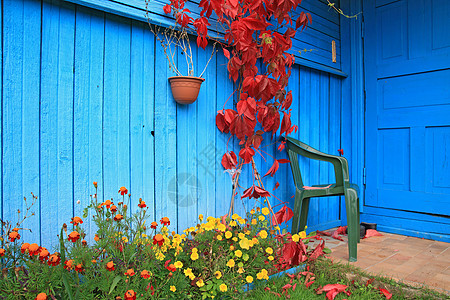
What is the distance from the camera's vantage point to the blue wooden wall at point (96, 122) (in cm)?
172

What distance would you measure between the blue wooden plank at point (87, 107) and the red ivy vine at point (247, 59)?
1.64 feet

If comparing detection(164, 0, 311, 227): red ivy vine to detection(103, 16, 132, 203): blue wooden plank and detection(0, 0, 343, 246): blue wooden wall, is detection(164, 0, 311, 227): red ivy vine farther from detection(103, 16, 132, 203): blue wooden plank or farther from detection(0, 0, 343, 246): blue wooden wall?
detection(103, 16, 132, 203): blue wooden plank

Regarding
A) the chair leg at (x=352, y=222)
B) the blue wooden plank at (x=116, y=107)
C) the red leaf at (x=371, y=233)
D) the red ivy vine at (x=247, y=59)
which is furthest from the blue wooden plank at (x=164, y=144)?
the red leaf at (x=371, y=233)

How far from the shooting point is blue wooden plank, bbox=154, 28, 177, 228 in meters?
2.23

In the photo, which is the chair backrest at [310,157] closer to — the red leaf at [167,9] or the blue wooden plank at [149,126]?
the blue wooden plank at [149,126]

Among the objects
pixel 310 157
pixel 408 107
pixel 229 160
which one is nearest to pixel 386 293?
pixel 310 157

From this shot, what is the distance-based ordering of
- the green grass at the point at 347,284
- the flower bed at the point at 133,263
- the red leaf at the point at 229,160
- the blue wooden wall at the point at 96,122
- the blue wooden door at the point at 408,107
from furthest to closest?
the blue wooden door at the point at 408,107, the red leaf at the point at 229,160, the green grass at the point at 347,284, the blue wooden wall at the point at 96,122, the flower bed at the point at 133,263

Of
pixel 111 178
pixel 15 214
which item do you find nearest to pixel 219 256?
pixel 111 178

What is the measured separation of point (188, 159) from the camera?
2391 mm

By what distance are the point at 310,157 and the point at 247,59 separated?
96 cm

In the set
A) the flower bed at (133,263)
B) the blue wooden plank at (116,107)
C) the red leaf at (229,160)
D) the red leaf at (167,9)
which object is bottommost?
the flower bed at (133,263)

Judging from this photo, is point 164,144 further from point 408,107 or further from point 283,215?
point 408,107

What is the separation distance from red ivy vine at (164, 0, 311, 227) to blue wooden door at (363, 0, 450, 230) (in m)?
1.27

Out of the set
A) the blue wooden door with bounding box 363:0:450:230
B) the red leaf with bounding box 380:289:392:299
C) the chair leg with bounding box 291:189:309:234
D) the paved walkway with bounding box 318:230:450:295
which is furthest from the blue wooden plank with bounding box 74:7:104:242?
the blue wooden door with bounding box 363:0:450:230
